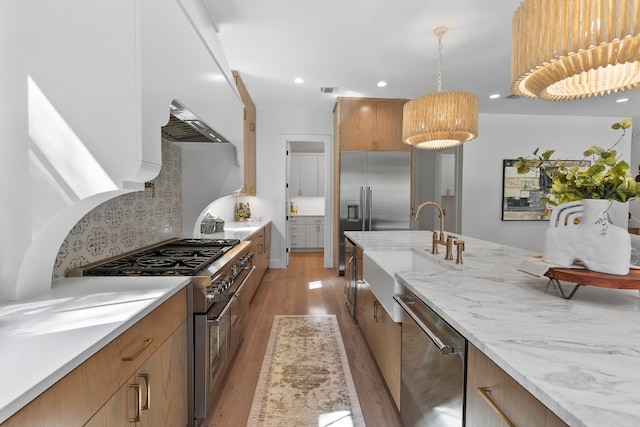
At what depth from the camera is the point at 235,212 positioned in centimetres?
519

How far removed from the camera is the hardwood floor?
68.6 inches

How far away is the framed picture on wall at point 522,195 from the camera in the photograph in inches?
222

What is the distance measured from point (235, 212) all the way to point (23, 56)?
4299 millimetres

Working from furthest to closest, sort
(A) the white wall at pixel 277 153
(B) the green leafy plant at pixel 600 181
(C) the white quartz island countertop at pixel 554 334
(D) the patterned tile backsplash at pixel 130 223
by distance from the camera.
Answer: (A) the white wall at pixel 277 153, (D) the patterned tile backsplash at pixel 130 223, (B) the green leafy plant at pixel 600 181, (C) the white quartz island countertop at pixel 554 334

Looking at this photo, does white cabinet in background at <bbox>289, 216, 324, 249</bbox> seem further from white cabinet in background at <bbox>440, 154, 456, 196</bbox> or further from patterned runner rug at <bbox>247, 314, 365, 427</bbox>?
patterned runner rug at <bbox>247, 314, 365, 427</bbox>

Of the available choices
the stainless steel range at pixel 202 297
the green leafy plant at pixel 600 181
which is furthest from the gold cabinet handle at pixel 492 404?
the stainless steel range at pixel 202 297

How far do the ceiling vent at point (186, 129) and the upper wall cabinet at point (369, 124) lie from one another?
2.89 metres

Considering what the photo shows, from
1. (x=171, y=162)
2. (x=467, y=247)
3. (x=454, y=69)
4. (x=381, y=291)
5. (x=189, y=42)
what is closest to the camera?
(x=189, y=42)

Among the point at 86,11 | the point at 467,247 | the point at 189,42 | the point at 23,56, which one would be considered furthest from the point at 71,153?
the point at 467,247

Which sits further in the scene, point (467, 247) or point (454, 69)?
point (454, 69)

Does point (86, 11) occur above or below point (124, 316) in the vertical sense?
above

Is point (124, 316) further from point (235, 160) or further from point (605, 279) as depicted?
point (235, 160)

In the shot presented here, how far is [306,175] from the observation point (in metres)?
7.58

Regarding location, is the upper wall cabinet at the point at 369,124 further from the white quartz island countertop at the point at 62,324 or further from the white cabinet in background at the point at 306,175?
the white quartz island countertop at the point at 62,324
